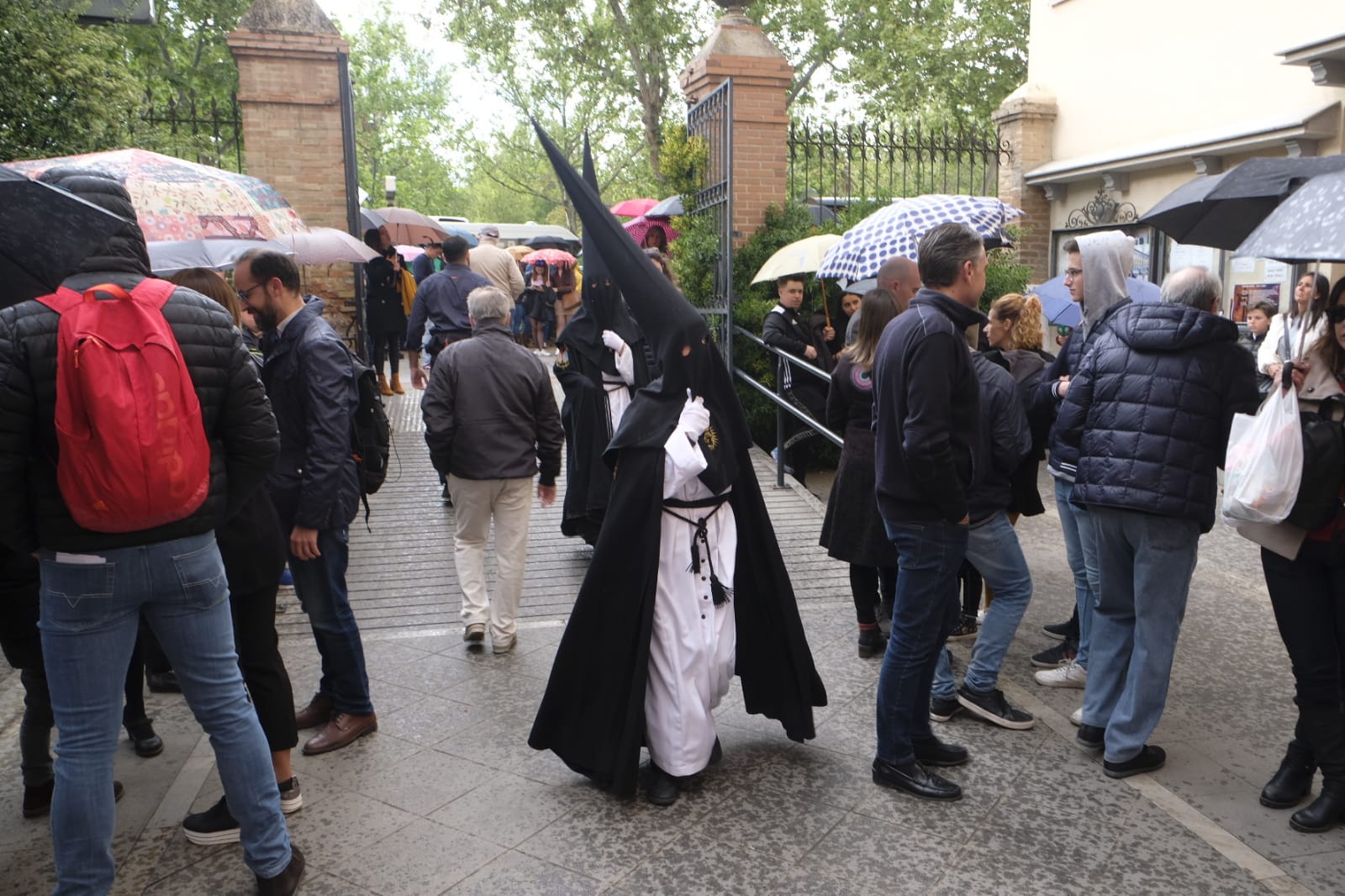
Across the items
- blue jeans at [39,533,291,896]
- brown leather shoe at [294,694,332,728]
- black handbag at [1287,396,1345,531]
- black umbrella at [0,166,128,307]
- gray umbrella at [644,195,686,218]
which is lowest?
brown leather shoe at [294,694,332,728]

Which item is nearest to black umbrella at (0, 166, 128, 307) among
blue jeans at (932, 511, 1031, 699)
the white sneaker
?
blue jeans at (932, 511, 1031, 699)

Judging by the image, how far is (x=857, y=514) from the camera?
5.12m

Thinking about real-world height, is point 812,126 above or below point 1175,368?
above

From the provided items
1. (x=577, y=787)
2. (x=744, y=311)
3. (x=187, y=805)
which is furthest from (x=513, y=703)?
(x=744, y=311)

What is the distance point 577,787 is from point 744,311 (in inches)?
255

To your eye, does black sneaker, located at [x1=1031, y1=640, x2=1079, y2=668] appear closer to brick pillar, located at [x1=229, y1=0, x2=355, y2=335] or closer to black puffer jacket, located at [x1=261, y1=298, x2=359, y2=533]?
black puffer jacket, located at [x1=261, y1=298, x2=359, y2=533]

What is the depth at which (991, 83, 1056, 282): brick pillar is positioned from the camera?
15266mm

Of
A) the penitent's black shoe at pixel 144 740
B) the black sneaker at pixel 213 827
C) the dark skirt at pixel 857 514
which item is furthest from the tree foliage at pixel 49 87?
the dark skirt at pixel 857 514

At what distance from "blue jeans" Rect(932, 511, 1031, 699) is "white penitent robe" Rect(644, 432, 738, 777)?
1288mm

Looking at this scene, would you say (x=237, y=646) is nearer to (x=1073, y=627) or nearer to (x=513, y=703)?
(x=513, y=703)

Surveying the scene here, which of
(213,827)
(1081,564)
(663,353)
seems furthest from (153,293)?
(1081,564)

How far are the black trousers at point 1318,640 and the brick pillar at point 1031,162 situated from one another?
39.9 ft

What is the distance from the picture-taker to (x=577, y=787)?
3.89 m

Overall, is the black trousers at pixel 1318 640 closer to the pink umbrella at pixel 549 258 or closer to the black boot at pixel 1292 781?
the black boot at pixel 1292 781
